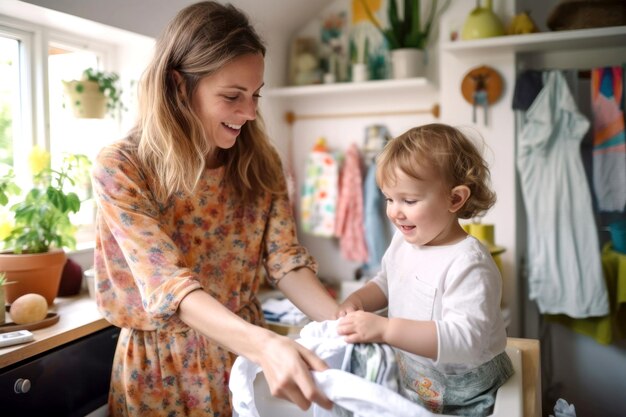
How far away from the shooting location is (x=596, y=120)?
2.44 meters

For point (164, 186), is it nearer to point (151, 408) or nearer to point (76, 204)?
point (151, 408)

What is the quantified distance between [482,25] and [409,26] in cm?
53

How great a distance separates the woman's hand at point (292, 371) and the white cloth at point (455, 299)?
0.20 meters

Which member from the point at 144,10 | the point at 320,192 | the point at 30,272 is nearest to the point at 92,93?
the point at 144,10

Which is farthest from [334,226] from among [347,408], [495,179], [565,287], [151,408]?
[347,408]

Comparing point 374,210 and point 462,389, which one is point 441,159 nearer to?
point 462,389

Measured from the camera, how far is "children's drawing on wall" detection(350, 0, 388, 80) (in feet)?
9.87

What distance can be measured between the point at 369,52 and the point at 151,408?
7.64 ft

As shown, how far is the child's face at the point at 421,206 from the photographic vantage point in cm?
103

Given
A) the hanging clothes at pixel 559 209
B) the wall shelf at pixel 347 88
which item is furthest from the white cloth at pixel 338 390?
the wall shelf at pixel 347 88

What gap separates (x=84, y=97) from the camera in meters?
2.19

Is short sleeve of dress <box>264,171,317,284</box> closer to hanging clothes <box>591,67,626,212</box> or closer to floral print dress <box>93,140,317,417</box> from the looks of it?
floral print dress <box>93,140,317,417</box>

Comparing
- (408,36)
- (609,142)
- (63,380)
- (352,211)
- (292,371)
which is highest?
(408,36)

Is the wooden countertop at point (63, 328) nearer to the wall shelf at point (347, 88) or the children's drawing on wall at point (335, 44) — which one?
the wall shelf at point (347, 88)
